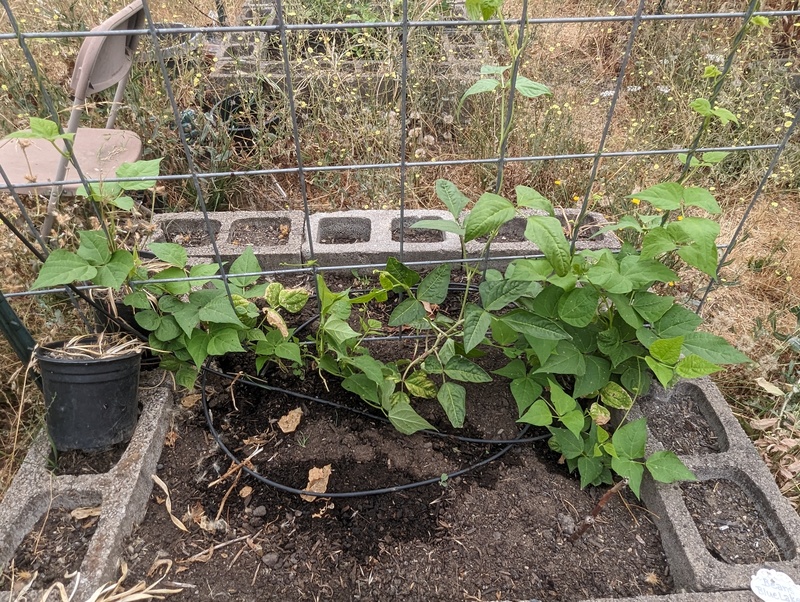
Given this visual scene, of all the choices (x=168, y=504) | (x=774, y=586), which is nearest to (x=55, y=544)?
(x=168, y=504)

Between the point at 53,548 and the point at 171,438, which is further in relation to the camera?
the point at 171,438

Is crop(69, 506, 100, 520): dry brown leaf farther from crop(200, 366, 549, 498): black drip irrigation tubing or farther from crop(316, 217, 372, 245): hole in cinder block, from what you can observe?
crop(316, 217, 372, 245): hole in cinder block

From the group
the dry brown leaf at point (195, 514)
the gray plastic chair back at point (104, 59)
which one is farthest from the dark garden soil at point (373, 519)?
the gray plastic chair back at point (104, 59)

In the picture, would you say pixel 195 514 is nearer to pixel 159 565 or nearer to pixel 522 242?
pixel 159 565

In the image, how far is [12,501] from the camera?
1405 millimetres

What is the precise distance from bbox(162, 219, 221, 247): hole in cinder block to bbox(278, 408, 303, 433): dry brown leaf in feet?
2.74

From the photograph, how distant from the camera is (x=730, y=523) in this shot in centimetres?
146

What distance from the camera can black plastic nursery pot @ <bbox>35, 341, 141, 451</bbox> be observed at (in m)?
1.49

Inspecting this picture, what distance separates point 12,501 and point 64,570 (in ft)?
0.74

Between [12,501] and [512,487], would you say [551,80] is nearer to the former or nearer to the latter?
[512,487]

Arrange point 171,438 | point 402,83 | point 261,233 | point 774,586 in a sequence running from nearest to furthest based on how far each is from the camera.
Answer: point 402,83, point 774,586, point 171,438, point 261,233

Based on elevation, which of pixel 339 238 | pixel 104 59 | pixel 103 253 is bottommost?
pixel 339 238

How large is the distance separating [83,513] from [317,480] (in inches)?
24.2

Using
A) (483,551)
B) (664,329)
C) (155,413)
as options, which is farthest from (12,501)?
(664,329)
